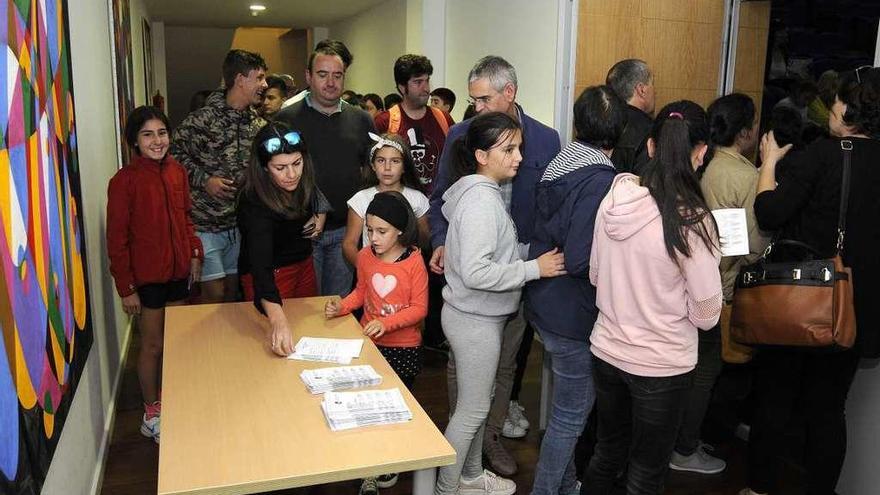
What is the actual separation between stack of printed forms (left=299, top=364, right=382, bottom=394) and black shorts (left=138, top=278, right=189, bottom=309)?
142cm

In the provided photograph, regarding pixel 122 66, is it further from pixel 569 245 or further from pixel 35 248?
pixel 569 245

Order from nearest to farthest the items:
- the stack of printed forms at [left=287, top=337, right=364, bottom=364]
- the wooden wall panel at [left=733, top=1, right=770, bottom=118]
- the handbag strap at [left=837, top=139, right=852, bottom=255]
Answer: the stack of printed forms at [left=287, top=337, right=364, bottom=364] → the handbag strap at [left=837, top=139, right=852, bottom=255] → the wooden wall panel at [left=733, top=1, right=770, bottom=118]

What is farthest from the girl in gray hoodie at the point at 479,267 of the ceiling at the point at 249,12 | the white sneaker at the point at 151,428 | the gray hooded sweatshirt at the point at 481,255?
the ceiling at the point at 249,12

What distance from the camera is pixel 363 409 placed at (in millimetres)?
1776

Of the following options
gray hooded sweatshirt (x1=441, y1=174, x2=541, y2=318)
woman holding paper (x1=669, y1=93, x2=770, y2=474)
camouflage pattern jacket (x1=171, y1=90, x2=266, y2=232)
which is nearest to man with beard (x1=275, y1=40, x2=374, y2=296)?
camouflage pattern jacket (x1=171, y1=90, x2=266, y2=232)

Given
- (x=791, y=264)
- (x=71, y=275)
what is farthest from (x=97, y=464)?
(x=791, y=264)

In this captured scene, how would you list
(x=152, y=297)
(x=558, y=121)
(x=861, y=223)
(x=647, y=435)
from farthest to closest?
(x=558, y=121) < (x=152, y=297) < (x=861, y=223) < (x=647, y=435)

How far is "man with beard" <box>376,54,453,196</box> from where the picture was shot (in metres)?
3.62

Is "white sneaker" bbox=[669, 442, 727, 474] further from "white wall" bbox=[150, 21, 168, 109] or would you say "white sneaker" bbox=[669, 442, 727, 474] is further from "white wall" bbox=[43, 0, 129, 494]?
"white wall" bbox=[150, 21, 168, 109]

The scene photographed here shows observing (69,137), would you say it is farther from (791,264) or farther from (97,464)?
(791,264)

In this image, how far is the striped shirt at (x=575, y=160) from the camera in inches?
86.6

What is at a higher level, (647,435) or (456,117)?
(456,117)

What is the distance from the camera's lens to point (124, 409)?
11.6 feet

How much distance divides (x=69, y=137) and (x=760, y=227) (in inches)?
94.3
